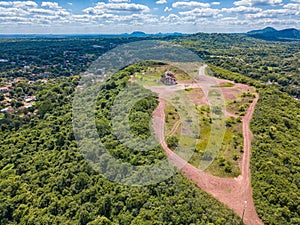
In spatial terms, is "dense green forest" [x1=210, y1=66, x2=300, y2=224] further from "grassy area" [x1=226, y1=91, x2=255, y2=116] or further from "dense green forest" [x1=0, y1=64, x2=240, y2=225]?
"dense green forest" [x1=0, y1=64, x2=240, y2=225]

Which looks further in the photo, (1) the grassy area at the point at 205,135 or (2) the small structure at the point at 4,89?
(2) the small structure at the point at 4,89

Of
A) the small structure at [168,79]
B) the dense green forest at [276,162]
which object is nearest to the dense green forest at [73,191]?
the dense green forest at [276,162]

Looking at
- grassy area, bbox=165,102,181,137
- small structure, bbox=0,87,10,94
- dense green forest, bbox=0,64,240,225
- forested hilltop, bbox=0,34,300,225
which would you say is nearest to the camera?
dense green forest, bbox=0,64,240,225

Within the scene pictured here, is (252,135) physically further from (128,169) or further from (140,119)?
(128,169)

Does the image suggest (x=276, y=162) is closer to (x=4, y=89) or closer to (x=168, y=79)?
(x=168, y=79)

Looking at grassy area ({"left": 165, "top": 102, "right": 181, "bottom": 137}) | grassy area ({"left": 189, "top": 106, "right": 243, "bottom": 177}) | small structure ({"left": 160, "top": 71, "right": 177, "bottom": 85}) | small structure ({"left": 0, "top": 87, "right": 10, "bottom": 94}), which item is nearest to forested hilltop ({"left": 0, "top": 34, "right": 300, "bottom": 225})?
grassy area ({"left": 189, "top": 106, "right": 243, "bottom": 177})

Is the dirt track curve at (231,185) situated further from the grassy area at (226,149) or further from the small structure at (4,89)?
the small structure at (4,89)

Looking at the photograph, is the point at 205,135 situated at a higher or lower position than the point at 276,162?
higher

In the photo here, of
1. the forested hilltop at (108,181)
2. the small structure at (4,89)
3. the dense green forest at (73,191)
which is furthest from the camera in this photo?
the small structure at (4,89)

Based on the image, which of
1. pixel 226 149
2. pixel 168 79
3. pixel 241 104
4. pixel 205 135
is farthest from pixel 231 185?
pixel 168 79

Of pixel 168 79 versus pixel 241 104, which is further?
pixel 168 79

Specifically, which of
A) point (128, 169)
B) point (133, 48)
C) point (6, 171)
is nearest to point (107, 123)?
point (128, 169)
